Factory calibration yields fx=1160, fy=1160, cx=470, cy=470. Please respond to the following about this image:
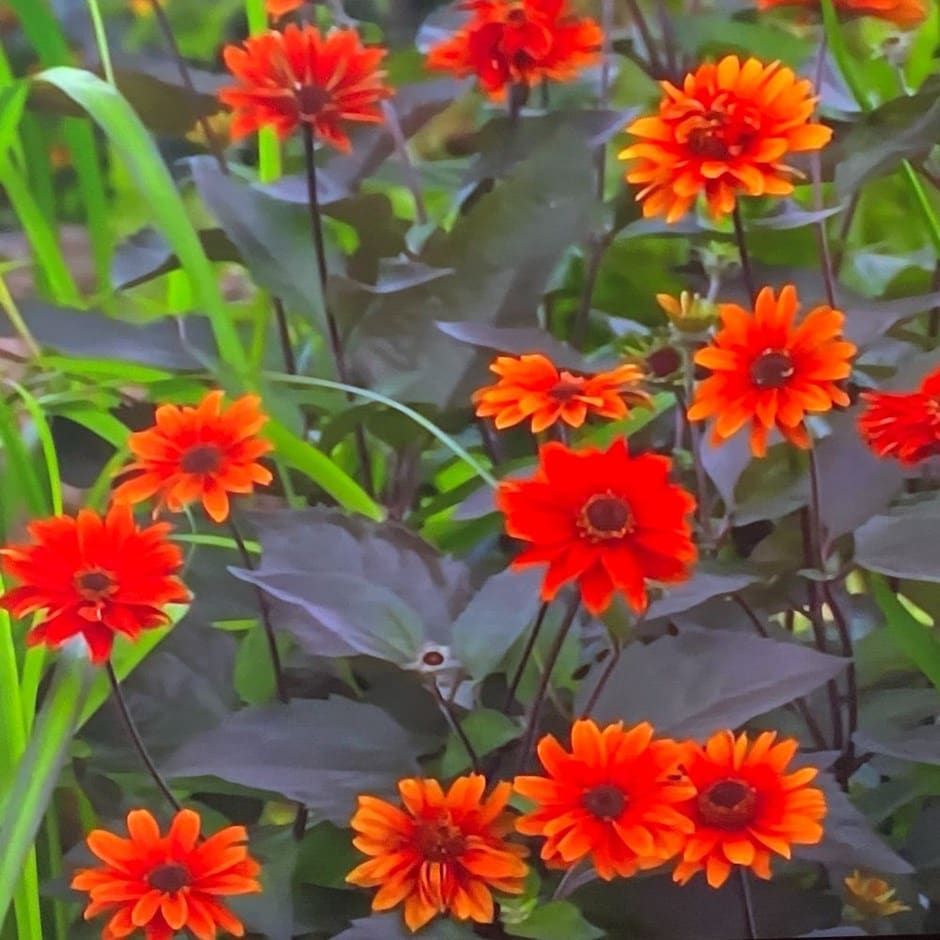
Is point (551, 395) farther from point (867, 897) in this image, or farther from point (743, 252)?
point (867, 897)

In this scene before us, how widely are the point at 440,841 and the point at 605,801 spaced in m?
0.06

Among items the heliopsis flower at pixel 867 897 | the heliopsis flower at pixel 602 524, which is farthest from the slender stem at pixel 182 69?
the heliopsis flower at pixel 867 897

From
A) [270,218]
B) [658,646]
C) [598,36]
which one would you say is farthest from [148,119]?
[658,646]

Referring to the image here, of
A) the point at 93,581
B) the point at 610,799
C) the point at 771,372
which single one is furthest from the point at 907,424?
the point at 93,581

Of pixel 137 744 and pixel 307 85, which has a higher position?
pixel 307 85

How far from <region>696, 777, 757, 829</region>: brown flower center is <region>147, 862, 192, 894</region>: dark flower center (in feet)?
0.50

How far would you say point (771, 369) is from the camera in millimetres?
356

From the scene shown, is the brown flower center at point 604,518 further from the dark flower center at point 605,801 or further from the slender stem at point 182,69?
the slender stem at point 182,69

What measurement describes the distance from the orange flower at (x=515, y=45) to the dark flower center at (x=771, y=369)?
0.17 meters

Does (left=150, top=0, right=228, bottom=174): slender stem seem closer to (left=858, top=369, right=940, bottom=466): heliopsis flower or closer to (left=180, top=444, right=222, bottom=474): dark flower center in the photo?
(left=180, top=444, right=222, bottom=474): dark flower center

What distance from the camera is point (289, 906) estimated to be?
0.38 m

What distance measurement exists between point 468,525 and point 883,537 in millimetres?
152

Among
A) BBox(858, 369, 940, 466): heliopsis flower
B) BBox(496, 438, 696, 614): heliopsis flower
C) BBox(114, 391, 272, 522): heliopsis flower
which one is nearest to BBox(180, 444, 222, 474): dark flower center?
BBox(114, 391, 272, 522): heliopsis flower

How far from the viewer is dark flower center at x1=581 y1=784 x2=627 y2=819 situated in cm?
32
